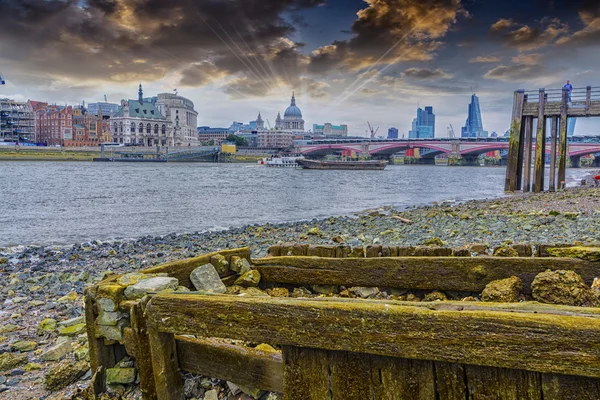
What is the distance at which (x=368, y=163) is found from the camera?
329 feet

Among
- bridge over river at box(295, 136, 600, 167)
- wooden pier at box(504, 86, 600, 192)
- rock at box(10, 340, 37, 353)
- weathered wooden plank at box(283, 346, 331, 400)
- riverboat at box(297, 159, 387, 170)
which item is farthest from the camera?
bridge over river at box(295, 136, 600, 167)

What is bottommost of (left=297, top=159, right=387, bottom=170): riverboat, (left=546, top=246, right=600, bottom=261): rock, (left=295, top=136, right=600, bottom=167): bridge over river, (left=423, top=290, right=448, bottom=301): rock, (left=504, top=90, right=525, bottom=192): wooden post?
(left=423, top=290, right=448, bottom=301): rock

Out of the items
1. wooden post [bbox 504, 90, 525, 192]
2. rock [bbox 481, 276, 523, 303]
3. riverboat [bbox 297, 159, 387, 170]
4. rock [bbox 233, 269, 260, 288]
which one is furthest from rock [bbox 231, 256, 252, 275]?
riverboat [bbox 297, 159, 387, 170]

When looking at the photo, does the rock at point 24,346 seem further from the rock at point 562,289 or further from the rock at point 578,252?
the rock at point 578,252

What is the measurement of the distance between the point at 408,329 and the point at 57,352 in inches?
185

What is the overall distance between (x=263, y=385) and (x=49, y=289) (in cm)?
752

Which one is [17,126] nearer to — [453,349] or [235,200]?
[235,200]

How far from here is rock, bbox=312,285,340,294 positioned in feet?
16.3

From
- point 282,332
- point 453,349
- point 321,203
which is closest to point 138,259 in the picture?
point 282,332

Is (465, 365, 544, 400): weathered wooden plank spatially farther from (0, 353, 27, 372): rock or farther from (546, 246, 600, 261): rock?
(0, 353, 27, 372): rock

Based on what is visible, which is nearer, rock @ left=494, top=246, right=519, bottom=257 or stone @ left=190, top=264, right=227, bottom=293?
stone @ left=190, top=264, right=227, bottom=293

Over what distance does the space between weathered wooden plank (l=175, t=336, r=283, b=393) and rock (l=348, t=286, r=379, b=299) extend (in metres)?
1.84

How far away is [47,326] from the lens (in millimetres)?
6395

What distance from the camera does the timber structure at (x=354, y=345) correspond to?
7.33 ft
